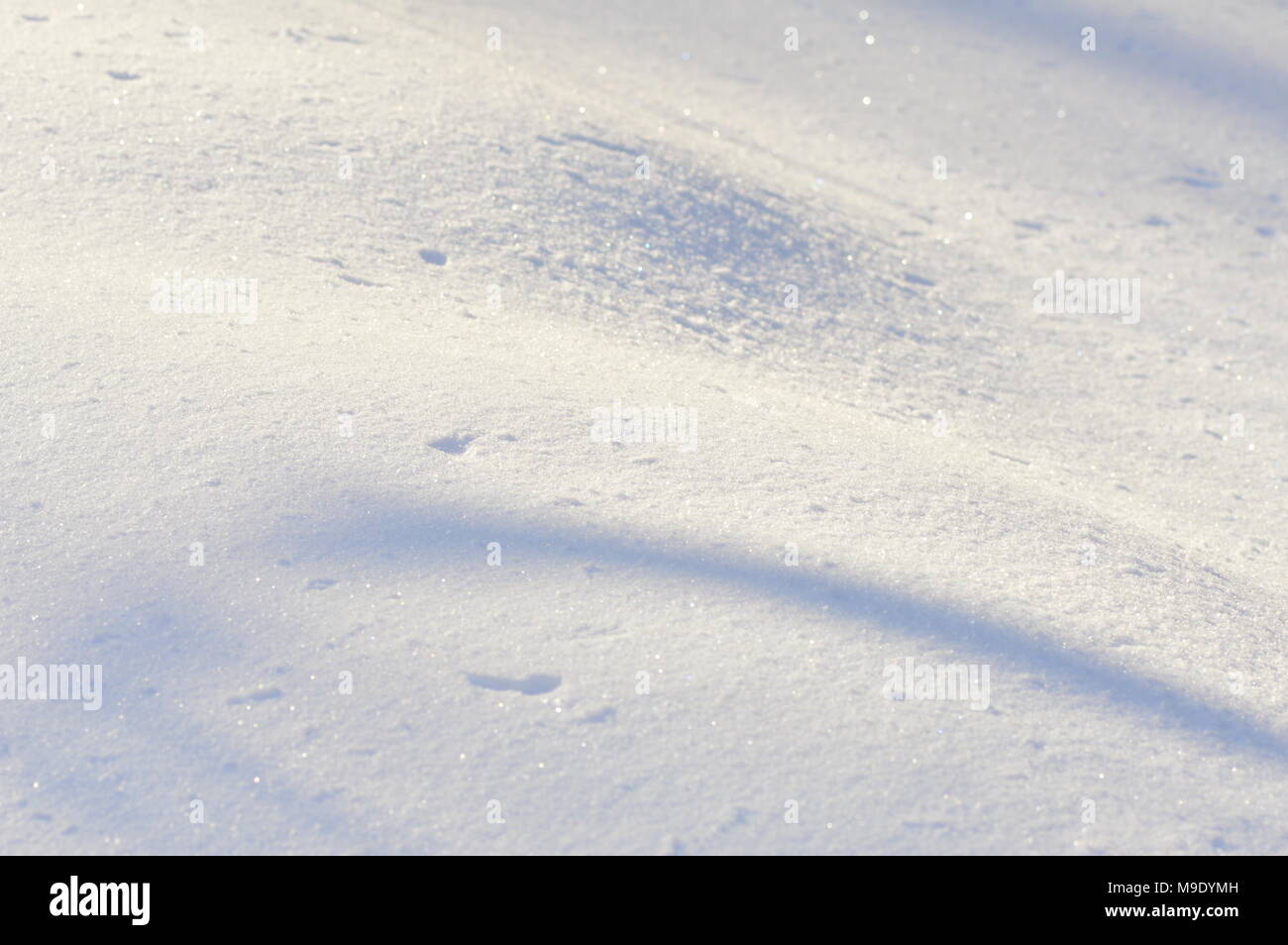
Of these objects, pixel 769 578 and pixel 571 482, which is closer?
pixel 769 578

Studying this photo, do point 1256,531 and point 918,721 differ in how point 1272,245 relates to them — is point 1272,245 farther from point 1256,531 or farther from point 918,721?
point 918,721

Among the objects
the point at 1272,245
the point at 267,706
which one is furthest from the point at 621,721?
the point at 1272,245

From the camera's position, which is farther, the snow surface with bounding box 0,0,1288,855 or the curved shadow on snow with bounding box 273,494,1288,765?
the curved shadow on snow with bounding box 273,494,1288,765

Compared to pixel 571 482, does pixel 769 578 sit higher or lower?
lower

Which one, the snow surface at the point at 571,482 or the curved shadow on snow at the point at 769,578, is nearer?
the snow surface at the point at 571,482
